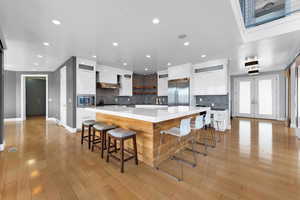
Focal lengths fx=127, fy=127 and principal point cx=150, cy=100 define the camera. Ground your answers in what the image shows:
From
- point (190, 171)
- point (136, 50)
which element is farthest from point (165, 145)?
point (136, 50)

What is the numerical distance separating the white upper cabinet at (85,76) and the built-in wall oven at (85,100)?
0.17 m

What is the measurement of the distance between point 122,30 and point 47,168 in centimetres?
301

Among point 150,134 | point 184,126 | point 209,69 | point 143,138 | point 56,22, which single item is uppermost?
point 56,22

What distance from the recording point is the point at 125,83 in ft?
21.9

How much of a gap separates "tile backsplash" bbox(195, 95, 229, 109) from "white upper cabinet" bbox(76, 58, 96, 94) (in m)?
4.49

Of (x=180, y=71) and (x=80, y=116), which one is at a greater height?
(x=180, y=71)

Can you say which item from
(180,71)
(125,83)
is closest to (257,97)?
(180,71)

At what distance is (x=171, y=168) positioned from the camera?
218 cm

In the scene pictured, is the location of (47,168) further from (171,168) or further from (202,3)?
(202,3)

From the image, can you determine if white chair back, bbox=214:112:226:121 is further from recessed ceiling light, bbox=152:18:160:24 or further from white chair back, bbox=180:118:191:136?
Result: recessed ceiling light, bbox=152:18:160:24

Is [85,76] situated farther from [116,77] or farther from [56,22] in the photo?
[56,22]

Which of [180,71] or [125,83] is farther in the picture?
[125,83]

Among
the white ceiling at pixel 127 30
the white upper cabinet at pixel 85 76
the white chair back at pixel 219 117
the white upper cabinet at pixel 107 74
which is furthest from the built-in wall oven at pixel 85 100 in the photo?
the white chair back at pixel 219 117

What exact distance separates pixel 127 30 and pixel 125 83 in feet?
13.2
